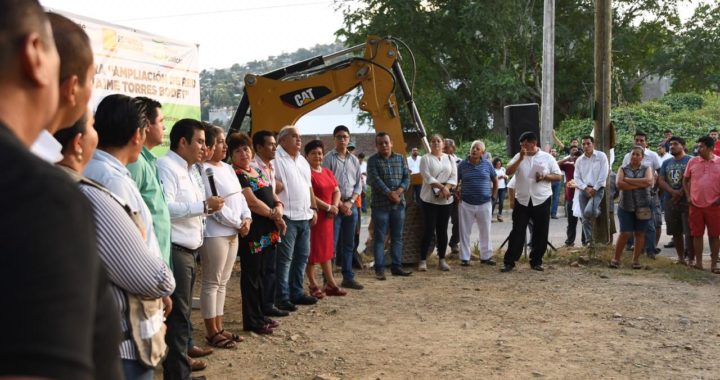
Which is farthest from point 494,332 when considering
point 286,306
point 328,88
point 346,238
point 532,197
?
point 328,88

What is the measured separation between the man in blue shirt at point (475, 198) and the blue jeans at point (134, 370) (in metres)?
7.86

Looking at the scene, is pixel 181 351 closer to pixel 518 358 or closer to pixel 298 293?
pixel 518 358

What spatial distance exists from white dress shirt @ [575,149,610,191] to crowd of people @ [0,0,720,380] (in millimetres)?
18

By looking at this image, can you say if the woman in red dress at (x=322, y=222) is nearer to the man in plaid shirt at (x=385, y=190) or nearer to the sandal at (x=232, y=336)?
the man in plaid shirt at (x=385, y=190)

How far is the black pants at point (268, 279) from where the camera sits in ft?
20.4

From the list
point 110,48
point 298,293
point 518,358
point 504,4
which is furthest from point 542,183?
point 504,4

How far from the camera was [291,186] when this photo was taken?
707 centimetres

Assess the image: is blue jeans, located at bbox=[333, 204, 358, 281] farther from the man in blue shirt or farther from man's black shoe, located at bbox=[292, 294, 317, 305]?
the man in blue shirt

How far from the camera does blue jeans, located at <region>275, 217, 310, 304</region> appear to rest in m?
6.93

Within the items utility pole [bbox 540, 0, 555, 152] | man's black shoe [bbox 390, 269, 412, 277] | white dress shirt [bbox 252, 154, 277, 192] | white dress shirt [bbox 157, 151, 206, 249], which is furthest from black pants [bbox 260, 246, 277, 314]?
utility pole [bbox 540, 0, 555, 152]

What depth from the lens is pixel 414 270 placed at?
9.84 meters

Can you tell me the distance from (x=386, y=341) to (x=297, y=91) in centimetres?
421

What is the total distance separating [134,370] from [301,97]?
22.6 ft

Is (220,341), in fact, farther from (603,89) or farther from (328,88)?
(603,89)
